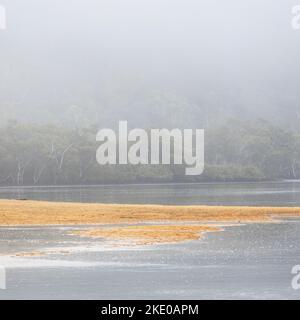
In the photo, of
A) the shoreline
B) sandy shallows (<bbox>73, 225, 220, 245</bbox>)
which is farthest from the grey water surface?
the shoreline

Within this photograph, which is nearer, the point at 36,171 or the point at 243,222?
the point at 243,222

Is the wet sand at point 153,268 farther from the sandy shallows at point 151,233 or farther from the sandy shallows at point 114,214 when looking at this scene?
the sandy shallows at point 114,214

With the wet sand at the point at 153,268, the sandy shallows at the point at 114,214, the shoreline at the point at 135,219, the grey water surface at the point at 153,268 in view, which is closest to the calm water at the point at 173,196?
the sandy shallows at the point at 114,214

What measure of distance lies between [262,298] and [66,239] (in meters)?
19.5

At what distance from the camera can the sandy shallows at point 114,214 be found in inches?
2194

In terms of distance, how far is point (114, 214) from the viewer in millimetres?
62000

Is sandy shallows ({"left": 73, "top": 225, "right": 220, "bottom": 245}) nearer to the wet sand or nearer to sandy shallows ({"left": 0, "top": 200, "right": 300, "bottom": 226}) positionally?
the wet sand

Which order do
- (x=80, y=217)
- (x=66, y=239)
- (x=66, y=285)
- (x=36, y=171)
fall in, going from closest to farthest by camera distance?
(x=66, y=285), (x=66, y=239), (x=80, y=217), (x=36, y=171)

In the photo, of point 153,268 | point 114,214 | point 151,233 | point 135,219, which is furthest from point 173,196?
point 153,268

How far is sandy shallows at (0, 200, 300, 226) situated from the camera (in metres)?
55.7
